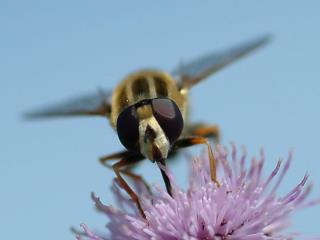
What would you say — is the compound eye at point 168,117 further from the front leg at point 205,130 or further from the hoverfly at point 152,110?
the front leg at point 205,130

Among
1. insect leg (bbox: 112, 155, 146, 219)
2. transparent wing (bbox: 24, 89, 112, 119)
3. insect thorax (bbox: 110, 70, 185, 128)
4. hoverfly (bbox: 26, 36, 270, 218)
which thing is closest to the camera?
hoverfly (bbox: 26, 36, 270, 218)

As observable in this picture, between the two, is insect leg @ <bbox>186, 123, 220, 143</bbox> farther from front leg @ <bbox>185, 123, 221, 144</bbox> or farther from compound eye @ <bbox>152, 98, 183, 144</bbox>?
compound eye @ <bbox>152, 98, 183, 144</bbox>

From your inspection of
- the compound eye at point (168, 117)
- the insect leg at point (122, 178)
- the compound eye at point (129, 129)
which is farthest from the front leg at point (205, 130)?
the compound eye at point (129, 129)

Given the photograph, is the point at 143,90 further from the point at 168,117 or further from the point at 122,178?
the point at 122,178

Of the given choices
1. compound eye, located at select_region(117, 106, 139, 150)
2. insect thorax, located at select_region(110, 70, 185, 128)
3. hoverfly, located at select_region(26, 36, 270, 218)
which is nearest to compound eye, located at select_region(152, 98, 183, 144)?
hoverfly, located at select_region(26, 36, 270, 218)

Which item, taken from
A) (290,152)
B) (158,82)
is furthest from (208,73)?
(290,152)

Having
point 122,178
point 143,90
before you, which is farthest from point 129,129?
point 143,90
